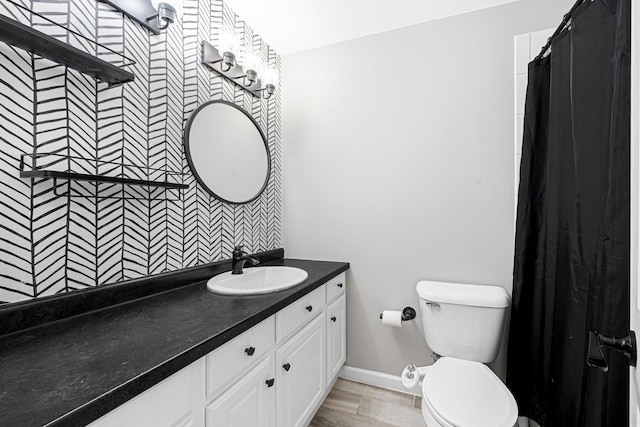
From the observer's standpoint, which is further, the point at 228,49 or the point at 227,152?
the point at 227,152

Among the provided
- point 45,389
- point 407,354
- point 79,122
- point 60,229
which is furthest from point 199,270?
point 407,354

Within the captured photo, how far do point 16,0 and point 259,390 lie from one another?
1545 millimetres

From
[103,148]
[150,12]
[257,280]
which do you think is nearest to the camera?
[103,148]

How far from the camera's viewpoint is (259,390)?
3.78 ft

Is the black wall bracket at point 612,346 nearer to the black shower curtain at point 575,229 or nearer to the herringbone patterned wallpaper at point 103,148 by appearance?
the black shower curtain at point 575,229

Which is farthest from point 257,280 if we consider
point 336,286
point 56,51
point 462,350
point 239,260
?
point 56,51

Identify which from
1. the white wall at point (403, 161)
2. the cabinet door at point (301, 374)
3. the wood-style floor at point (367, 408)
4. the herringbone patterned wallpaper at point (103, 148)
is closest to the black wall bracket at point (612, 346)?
the cabinet door at point (301, 374)

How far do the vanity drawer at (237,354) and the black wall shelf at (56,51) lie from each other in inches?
40.7

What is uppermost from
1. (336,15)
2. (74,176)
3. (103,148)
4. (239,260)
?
(336,15)

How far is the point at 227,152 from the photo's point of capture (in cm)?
182

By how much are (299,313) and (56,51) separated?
1320mm

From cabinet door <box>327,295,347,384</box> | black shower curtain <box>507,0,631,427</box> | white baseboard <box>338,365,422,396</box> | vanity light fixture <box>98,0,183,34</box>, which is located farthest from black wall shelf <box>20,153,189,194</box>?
white baseboard <box>338,365,422,396</box>

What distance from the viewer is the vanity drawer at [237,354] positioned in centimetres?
93

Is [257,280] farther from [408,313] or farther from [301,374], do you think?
[408,313]
